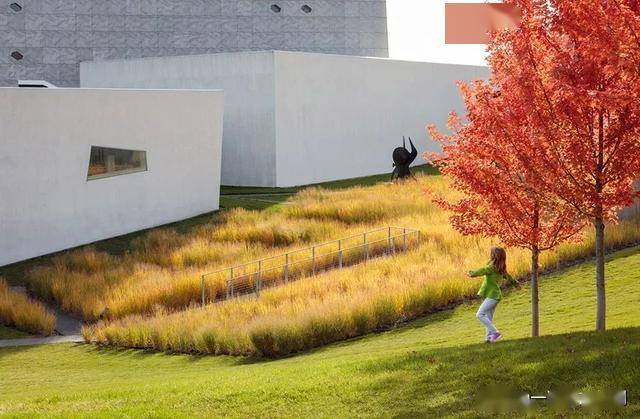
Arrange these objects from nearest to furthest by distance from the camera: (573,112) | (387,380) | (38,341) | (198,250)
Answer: (387,380), (573,112), (38,341), (198,250)

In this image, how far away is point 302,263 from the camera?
24.9 meters

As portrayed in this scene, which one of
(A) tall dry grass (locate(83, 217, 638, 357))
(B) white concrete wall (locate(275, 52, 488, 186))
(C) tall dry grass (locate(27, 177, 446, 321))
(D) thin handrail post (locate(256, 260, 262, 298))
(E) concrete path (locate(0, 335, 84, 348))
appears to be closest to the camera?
(A) tall dry grass (locate(83, 217, 638, 357))

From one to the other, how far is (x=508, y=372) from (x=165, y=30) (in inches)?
1638

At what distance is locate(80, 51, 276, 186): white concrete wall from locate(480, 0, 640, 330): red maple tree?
1098 inches

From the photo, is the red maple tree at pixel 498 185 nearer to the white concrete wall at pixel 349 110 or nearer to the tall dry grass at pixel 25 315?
the tall dry grass at pixel 25 315

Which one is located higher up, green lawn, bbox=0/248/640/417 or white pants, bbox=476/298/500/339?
white pants, bbox=476/298/500/339

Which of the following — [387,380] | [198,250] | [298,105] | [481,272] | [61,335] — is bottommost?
[61,335]

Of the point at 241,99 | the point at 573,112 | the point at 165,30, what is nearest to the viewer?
the point at 573,112

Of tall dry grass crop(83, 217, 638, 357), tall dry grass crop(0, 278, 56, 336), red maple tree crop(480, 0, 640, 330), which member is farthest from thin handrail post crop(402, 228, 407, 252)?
red maple tree crop(480, 0, 640, 330)

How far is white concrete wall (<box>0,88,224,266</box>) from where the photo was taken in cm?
2862

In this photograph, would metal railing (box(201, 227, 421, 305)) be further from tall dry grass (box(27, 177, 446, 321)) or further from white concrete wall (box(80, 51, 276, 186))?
white concrete wall (box(80, 51, 276, 186))

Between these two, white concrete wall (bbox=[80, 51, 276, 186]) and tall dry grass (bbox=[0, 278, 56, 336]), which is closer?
tall dry grass (bbox=[0, 278, 56, 336])

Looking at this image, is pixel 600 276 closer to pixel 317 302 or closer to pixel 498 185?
pixel 498 185

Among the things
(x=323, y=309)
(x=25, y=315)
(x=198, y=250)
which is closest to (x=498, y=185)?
(x=323, y=309)
